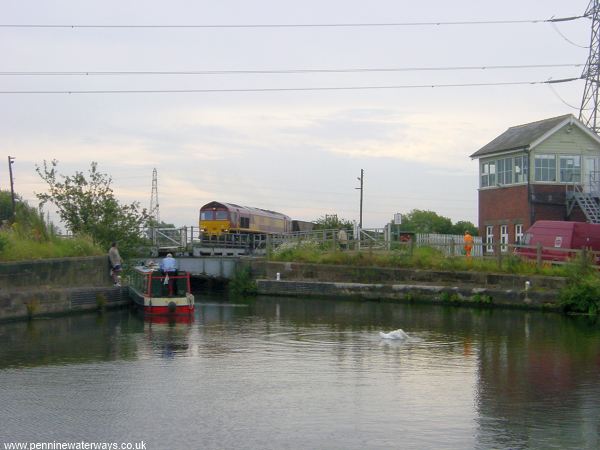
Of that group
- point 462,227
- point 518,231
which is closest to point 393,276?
point 518,231

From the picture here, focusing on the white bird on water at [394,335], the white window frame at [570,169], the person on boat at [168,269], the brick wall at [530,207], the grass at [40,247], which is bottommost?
the white bird on water at [394,335]

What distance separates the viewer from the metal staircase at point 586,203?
41156 mm

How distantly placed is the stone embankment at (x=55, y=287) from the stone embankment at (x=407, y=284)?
11428 millimetres

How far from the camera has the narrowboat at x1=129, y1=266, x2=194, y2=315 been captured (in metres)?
27.4

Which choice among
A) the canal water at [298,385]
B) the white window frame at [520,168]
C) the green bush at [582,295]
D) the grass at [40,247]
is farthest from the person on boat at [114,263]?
the white window frame at [520,168]

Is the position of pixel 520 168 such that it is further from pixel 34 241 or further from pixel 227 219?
pixel 34 241

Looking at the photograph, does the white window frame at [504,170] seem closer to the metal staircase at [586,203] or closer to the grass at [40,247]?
the metal staircase at [586,203]

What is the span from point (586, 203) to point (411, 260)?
10636 millimetres

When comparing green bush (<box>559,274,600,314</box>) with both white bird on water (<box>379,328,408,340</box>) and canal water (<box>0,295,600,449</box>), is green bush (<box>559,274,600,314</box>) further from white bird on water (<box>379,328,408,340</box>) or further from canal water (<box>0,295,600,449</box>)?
white bird on water (<box>379,328,408,340</box>)

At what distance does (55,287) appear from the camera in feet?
88.1

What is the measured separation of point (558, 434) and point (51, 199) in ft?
91.1

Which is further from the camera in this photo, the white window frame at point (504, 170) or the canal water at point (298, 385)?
the white window frame at point (504, 170)

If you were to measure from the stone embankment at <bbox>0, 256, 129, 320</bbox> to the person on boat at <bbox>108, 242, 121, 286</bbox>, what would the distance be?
0.76ft

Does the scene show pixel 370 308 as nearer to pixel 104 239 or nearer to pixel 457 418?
A: pixel 104 239
